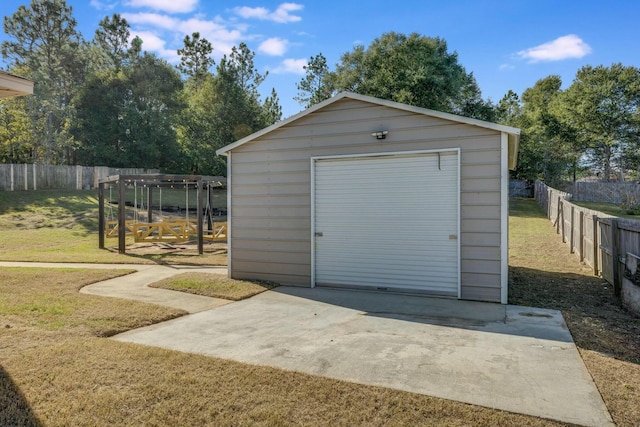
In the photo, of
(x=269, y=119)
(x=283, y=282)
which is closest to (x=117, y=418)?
(x=283, y=282)

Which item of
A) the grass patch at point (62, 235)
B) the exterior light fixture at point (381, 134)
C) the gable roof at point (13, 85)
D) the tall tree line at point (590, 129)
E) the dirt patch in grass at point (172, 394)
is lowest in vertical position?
the dirt patch in grass at point (172, 394)

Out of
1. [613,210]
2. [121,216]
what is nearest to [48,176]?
[121,216]

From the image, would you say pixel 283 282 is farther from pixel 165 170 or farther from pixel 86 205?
pixel 165 170

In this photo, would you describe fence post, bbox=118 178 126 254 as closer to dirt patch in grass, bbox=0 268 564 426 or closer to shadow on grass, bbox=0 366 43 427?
dirt patch in grass, bbox=0 268 564 426

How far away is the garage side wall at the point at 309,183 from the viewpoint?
5.73m

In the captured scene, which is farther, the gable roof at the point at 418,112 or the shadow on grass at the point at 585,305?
the gable roof at the point at 418,112

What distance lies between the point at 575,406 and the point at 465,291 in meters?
3.23

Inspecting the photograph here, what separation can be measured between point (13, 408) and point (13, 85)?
3278 mm

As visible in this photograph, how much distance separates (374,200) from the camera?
21.4 ft

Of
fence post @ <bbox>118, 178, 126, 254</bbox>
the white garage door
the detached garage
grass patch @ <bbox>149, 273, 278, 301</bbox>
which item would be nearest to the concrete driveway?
grass patch @ <bbox>149, 273, 278, 301</bbox>

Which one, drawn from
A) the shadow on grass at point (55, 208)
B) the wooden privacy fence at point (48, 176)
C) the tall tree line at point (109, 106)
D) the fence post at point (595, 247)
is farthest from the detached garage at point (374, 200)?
the tall tree line at point (109, 106)

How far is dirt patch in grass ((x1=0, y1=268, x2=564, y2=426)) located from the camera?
251 cm

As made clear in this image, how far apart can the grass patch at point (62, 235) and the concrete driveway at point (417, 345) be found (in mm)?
4746

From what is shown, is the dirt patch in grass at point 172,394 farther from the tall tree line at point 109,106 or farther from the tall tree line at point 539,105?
the tall tree line at point 109,106
